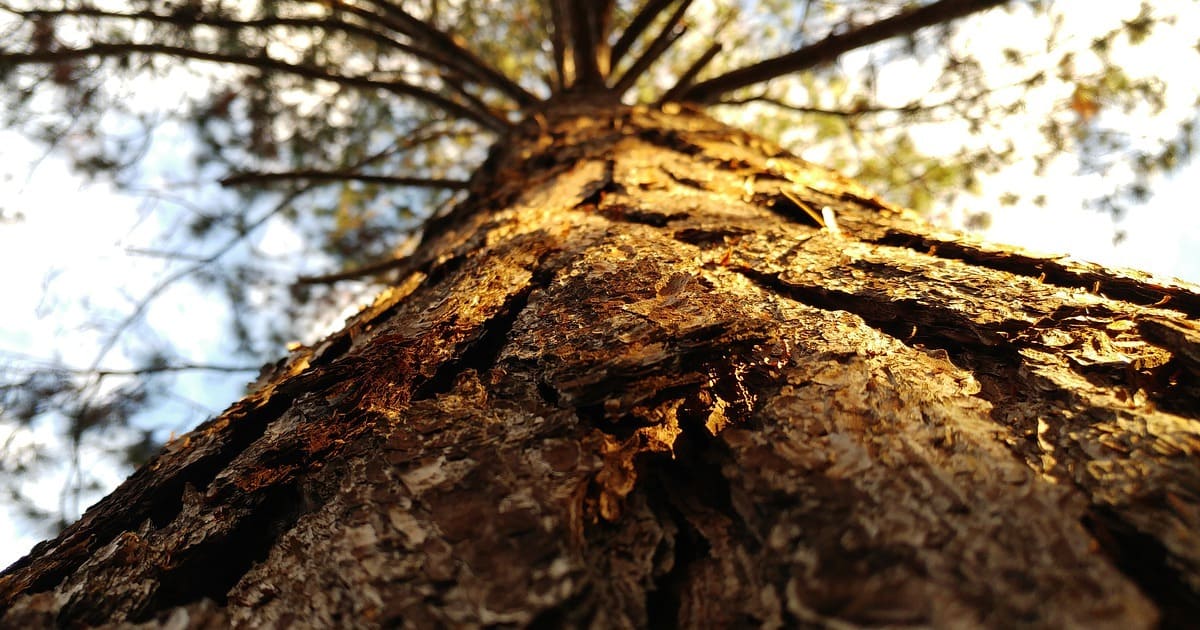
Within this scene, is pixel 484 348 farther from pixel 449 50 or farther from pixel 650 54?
pixel 449 50

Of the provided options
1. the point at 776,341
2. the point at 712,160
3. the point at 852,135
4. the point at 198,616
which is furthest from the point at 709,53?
the point at 198,616

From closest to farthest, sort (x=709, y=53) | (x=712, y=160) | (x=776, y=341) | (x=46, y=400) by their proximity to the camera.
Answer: (x=776, y=341) → (x=712, y=160) → (x=46, y=400) → (x=709, y=53)

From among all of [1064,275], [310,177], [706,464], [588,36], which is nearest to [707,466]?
[706,464]

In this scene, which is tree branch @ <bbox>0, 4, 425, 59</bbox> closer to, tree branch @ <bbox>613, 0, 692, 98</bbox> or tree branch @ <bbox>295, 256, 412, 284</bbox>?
tree branch @ <bbox>295, 256, 412, 284</bbox>

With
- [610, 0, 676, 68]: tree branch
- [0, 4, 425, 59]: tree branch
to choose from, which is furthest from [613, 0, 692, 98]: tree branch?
[0, 4, 425, 59]: tree branch

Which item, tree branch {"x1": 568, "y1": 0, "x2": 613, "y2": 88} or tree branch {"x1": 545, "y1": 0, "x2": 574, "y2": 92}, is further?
tree branch {"x1": 545, "y1": 0, "x2": 574, "y2": 92}

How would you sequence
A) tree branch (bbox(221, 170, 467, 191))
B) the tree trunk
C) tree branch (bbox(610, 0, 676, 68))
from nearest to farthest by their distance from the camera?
the tree trunk < tree branch (bbox(221, 170, 467, 191)) < tree branch (bbox(610, 0, 676, 68))

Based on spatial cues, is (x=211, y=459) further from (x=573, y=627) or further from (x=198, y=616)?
(x=573, y=627)
